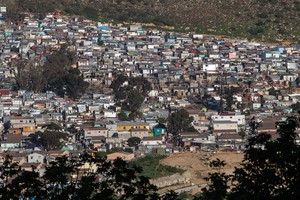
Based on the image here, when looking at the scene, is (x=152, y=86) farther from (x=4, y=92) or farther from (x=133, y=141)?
(x=133, y=141)

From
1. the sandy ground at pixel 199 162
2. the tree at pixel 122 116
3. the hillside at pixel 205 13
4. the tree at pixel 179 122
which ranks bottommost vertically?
the sandy ground at pixel 199 162

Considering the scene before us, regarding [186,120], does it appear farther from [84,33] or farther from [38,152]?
[84,33]

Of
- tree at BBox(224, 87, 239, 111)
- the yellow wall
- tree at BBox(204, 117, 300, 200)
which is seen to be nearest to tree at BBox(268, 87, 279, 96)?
tree at BBox(224, 87, 239, 111)

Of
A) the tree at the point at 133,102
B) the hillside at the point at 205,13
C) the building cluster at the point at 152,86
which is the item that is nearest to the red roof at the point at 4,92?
the building cluster at the point at 152,86

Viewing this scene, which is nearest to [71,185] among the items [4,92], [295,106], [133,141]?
[133,141]

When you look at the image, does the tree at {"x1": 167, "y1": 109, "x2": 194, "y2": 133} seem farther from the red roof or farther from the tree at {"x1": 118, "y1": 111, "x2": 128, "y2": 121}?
the red roof

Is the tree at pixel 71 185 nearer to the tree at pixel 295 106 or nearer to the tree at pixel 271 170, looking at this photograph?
the tree at pixel 271 170
